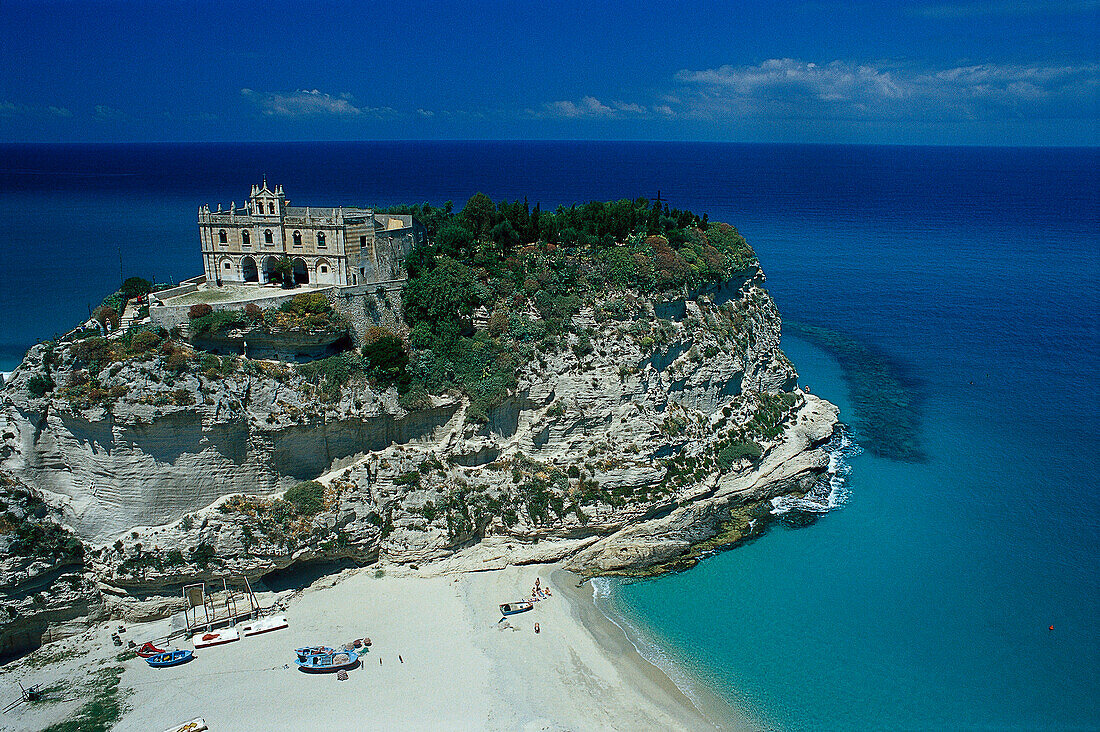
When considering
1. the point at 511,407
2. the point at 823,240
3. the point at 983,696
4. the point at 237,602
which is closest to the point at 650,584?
the point at 511,407

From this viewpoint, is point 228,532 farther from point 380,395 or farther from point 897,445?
point 897,445

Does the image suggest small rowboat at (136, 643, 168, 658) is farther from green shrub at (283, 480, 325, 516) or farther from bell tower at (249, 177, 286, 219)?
bell tower at (249, 177, 286, 219)

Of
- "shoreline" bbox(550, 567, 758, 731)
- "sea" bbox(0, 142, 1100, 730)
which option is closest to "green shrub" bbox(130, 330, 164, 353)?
"shoreline" bbox(550, 567, 758, 731)

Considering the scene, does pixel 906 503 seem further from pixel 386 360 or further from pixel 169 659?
pixel 169 659

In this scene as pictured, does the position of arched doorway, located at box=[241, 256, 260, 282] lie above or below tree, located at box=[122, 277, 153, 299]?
above

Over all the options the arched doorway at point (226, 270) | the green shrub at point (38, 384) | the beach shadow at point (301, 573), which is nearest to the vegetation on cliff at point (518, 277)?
the beach shadow at point (301, 573)

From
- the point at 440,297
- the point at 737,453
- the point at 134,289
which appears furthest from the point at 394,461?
the point at 134,289

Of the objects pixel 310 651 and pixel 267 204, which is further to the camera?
pixel 267 204
